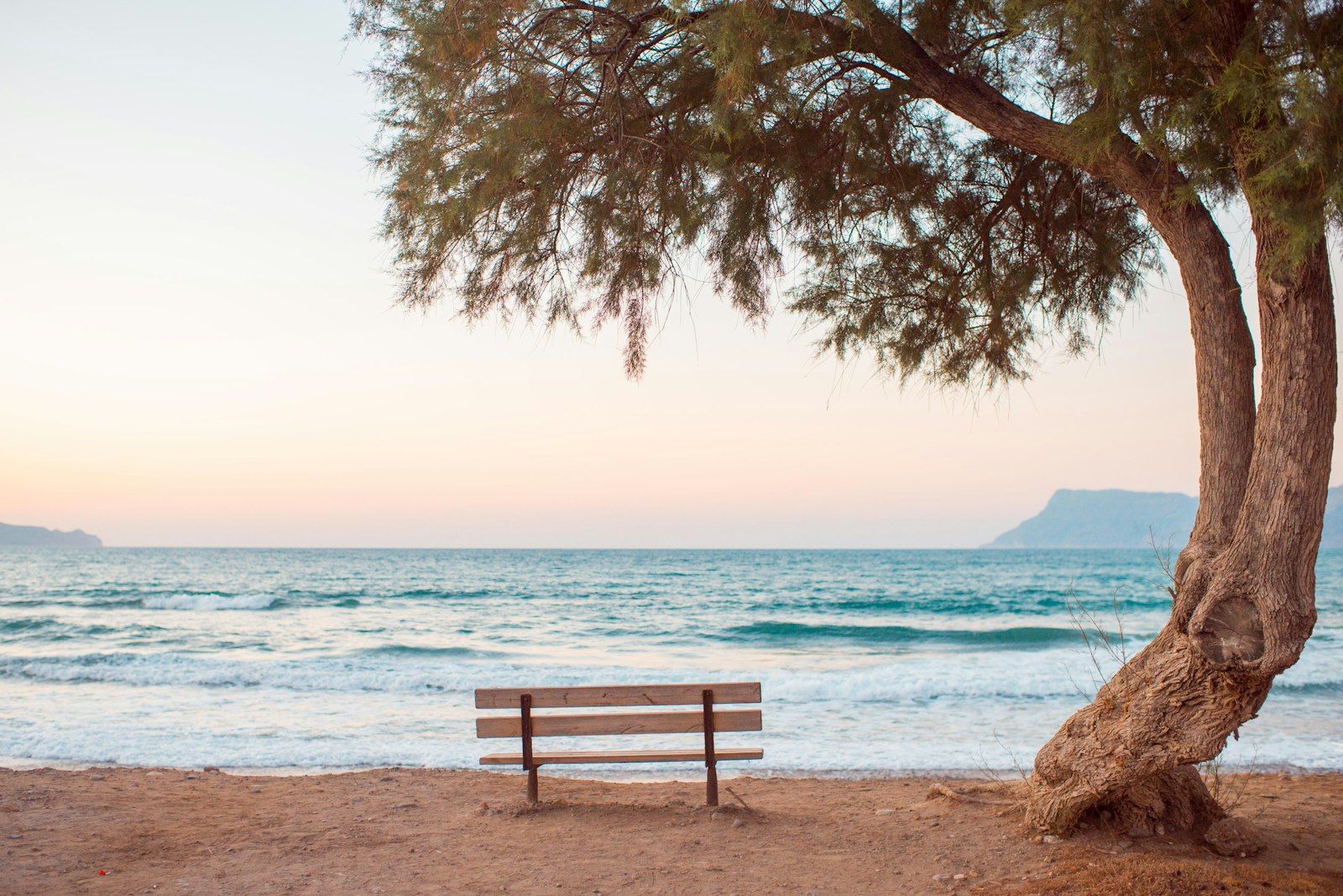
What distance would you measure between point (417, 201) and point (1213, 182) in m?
4.12

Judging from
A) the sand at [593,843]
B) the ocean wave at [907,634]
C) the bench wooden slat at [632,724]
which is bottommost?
the ocean wave at [907,634]

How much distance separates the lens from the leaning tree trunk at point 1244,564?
387cm

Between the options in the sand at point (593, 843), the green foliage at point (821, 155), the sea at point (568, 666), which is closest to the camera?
the green foliage at point (821, 155)

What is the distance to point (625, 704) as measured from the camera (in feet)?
20.0

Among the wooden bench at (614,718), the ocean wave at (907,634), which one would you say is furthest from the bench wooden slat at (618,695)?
the ocean wave at (907,634)

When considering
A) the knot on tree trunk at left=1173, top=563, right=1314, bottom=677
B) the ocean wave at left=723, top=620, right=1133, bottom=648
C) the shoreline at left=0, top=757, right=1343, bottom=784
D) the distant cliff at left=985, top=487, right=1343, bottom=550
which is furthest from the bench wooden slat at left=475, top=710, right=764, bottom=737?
the distant cliff at left=985, top=487, right=1343, bottom=550

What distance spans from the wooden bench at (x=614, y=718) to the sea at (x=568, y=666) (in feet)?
7.12

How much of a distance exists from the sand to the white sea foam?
24.1 metres

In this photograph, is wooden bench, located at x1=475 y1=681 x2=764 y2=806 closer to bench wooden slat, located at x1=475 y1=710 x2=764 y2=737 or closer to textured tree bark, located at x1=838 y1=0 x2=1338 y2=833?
bench wooden slat, located at x1=475 y1=710 x2=764 y2=737

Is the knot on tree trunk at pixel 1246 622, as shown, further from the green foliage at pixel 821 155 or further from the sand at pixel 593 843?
the green foliage at pixel 821 155

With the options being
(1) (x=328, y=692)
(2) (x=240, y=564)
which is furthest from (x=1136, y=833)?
(2) (x=240, y=564)

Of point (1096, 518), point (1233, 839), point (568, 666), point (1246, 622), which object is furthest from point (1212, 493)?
point (1096, 518)

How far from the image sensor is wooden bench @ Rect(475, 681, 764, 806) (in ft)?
19.8

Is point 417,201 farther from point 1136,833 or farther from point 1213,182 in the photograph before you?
point 1136,833
